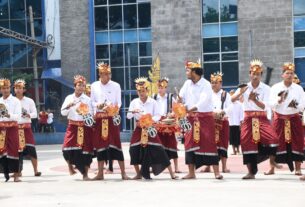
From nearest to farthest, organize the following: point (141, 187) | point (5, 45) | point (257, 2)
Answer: point (141, 187) → point (257, 2) → point (5, 45)

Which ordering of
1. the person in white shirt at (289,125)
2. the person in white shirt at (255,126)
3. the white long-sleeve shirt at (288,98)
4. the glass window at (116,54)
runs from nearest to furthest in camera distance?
the person in white shirt at (255,126) → the white long-sleeve shirt at (288,98) → the person in white shirt at (289,125) → the glass window at (116,54)

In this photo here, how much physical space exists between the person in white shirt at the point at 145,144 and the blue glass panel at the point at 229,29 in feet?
80.4

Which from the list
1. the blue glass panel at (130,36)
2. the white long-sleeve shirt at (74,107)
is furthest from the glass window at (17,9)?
the white long-sleeve shirt at (74,107)

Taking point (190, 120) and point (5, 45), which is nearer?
point (190, 120)

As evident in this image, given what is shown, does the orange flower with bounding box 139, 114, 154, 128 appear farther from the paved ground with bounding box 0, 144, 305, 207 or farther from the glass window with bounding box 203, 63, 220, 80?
the glass window with bounding box 203, 63, 220, 80

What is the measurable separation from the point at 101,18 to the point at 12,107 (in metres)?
26.8

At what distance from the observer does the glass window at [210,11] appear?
35.6m

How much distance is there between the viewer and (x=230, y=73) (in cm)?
3544

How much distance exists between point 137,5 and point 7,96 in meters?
26.2

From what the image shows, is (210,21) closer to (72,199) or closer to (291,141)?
(291,141)

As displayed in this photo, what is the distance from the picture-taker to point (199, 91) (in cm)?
1107

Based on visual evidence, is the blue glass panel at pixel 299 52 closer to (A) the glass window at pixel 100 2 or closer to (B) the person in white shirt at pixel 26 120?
(A) the glass window at pixel 100 2

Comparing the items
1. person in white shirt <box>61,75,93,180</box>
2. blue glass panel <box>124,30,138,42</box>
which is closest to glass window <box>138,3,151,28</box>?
blue glass panel <box>124,30,138,42</box>

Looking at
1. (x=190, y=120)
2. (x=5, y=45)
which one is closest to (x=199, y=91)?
(x=190, y=120)
